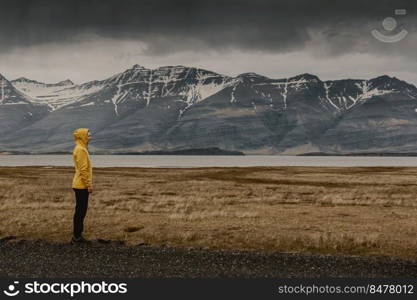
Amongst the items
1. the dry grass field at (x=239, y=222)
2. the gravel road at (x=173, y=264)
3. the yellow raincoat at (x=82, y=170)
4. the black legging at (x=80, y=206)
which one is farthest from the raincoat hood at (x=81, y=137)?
the dry grass field at (x=239, y=222)

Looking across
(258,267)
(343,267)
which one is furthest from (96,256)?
(343,267)

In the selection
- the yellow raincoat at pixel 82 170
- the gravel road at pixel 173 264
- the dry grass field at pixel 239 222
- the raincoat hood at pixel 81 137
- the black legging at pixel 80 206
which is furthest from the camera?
the dry grass field at pixel 239 222

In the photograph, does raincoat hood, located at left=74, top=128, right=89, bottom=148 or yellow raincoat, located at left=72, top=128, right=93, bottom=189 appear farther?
raincoat hood, located at left=74, top=128, right=89, bottom=148

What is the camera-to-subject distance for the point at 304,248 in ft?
66.9

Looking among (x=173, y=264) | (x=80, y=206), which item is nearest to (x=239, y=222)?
(x=80, y=206)

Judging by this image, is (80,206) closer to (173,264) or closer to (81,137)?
(81,137)

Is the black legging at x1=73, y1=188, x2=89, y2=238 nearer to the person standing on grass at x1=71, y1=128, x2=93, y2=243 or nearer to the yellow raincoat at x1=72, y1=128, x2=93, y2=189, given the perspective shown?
the person standing on grass at x1=71, y1=128, x2=93, y2=243

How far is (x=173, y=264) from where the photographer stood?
15.3 meters

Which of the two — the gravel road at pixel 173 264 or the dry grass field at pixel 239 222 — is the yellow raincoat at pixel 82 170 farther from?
the dry grass field at pixel 239 222

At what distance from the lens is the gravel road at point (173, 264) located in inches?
550

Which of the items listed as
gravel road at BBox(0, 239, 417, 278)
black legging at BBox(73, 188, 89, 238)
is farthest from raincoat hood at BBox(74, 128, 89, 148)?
gravel road at BBox(0, 239, 417, 278)

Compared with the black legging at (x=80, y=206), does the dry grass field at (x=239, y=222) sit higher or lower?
lower

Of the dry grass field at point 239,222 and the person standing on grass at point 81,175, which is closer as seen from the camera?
the person standing on grass at point 81,175

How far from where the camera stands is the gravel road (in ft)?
45.8
